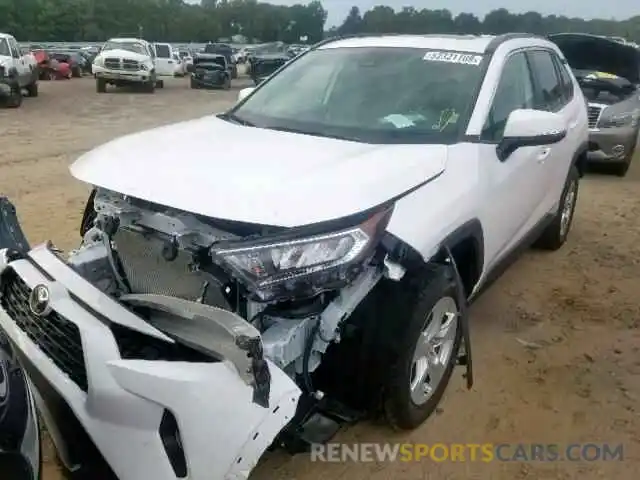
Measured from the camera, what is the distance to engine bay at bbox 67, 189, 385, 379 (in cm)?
258

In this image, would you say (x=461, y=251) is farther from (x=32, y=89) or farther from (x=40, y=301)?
(x=32, y=89)

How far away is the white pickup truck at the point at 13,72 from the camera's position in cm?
1705

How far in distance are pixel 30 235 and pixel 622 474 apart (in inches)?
190

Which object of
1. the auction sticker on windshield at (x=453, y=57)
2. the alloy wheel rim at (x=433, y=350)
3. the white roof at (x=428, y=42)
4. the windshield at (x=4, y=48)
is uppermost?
the white roof at (x=428, y=42)

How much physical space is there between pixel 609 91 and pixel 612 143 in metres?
1.01

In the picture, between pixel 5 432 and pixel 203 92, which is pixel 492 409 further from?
pixel 203 92

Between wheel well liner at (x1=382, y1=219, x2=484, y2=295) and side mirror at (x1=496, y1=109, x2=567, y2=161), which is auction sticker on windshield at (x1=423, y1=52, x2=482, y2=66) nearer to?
side mirror at (x1=496, y1=109, x2=567, y2=161)

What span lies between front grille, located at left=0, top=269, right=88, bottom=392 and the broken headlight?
1.81 feet

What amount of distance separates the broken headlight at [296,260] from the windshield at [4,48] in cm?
1755

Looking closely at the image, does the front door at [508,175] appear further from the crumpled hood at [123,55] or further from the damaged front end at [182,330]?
the crumpled hood at [123,55]

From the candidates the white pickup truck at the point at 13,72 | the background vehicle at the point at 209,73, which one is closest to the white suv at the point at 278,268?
the white pickup truck at the point at 13,72

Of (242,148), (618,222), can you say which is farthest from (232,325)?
(618,222)

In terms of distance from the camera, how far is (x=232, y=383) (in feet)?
7.19

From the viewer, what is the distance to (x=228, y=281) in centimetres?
259
